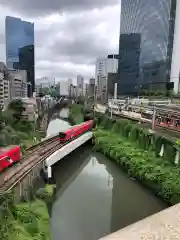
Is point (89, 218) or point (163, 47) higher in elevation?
point (163, 47)

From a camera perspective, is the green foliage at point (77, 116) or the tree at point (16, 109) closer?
the tree at point (16, 109)

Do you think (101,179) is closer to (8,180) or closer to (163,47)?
(8,180)

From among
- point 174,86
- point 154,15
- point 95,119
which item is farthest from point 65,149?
point 154,15

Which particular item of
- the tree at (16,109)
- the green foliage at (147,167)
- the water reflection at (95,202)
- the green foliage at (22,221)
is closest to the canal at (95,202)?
the water reflection at (95,202)

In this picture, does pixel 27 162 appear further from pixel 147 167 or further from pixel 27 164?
pixel 147 167

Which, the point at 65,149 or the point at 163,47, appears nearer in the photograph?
the point at 65,149

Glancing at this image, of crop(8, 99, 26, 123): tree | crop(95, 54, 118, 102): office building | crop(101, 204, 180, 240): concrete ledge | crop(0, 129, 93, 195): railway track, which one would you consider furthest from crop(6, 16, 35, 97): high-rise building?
crop(101, 204, 180, 240): concrete ledge

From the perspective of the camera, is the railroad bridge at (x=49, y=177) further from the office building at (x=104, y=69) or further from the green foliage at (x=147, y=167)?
the office building at (x=104, y=69)
